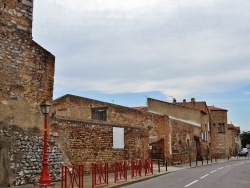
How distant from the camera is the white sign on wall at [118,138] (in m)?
22.7

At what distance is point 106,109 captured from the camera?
105 feet

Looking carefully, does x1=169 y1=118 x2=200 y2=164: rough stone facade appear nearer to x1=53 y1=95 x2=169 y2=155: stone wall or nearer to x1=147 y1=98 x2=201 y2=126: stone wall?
x1=53 y1=95 x2=169 y2=155: stone wall

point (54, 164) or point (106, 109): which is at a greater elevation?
point (106, 109)

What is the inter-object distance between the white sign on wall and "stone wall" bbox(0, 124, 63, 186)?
6930 mm

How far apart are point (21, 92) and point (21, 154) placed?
263 centimetres

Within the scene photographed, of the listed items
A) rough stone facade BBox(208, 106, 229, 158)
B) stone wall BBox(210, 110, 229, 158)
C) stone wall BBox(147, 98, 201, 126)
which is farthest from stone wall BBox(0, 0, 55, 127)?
stone wall BBox(210, 110, 229, 158)

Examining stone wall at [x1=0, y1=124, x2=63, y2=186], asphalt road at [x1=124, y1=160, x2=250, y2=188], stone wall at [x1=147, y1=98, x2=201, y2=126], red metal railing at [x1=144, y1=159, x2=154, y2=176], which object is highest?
stone wall at [x1=147, y1=98, x2=201, y2=126]

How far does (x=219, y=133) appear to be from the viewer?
194 ft

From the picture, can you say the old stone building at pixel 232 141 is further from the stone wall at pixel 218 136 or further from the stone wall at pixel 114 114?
the stone wall at pixel 114 114

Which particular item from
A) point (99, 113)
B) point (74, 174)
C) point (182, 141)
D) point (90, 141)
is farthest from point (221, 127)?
point (74, 174)

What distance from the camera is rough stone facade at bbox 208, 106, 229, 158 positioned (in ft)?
191

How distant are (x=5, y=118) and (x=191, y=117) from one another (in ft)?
111

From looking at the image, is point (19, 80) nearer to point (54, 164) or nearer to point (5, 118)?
point (5, 118)

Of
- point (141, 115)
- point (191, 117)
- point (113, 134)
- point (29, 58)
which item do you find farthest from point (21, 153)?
point (191, 117)
